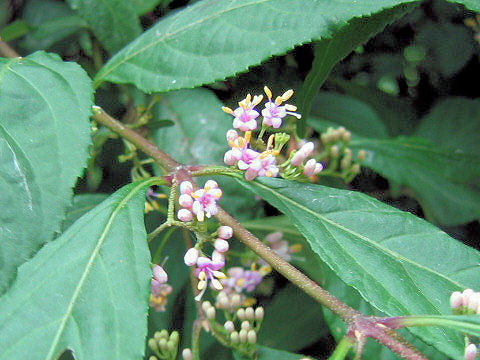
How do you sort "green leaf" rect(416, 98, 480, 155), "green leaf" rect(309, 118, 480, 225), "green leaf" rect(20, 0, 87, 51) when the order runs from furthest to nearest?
"green leaf" rect(416, 98, 480, 155), "green leaf" rect(20, 0, 87, 51), "green leaf" rect(309, 118, 480, 225)

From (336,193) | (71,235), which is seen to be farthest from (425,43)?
(71,235)

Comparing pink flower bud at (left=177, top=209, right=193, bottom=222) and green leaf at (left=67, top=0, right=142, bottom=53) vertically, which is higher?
green leaf at (left=67, top=0, right=142, bottom=53)

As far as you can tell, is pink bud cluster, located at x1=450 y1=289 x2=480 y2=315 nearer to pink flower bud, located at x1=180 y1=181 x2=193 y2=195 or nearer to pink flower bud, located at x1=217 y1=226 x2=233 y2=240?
pink flower bud, located at x1=217 y1=226 x2=233 y2=240

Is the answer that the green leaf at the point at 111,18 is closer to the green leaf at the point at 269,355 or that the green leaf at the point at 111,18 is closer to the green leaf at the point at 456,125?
the green leaf at the point at 269,355

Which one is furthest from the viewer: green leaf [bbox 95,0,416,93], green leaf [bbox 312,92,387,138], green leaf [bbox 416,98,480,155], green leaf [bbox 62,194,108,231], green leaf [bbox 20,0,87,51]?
green leaf [bbox 416,98,480,155]

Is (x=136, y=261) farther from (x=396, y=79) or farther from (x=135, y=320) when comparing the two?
(x=396, y=79)

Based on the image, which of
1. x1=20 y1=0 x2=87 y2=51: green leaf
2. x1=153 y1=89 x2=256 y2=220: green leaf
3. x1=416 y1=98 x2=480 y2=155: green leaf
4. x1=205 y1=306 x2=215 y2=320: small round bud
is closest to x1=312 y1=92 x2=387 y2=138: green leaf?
x1=416 y1=98 x2=480 y2=155: green leaf
